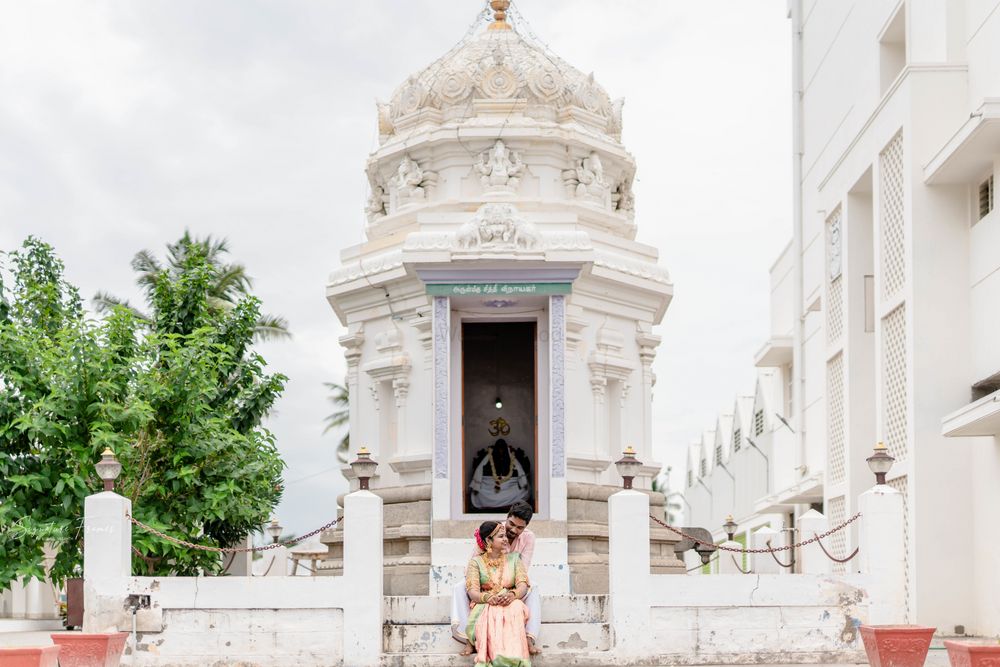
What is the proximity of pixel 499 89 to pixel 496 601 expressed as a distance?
35.2 feet

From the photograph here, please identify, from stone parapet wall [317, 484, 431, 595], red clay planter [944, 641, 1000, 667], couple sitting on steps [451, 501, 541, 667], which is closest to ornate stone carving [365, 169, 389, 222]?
stone parapet wall [317, 484, 431, 595]

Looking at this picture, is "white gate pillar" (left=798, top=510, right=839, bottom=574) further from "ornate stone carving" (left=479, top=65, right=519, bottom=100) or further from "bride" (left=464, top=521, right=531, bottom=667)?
"ornate stone carving" (left=479, top=65, right=519, bottom=100)

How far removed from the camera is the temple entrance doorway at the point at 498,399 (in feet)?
72.5

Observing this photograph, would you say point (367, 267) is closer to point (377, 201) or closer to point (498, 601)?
point (377, 201)

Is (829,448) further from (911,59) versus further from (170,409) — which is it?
(170,409)

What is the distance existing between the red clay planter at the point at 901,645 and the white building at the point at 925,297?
3.95 meters

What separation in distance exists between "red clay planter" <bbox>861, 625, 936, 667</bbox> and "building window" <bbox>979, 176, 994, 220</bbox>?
24.1 ft

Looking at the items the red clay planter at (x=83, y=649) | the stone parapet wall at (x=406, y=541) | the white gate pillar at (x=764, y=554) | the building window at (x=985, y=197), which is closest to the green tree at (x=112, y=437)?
the stone parapet wall at (x=406, y=541)

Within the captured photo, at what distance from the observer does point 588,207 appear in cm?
2292

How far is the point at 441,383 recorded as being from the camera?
764 inches

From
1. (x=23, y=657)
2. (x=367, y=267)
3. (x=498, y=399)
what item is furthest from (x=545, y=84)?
(x=23, y=657)

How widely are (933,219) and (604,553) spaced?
6070 mm

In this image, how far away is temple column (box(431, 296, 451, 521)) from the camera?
62.8 ft

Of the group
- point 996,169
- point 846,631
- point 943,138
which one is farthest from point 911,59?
point 846,631
